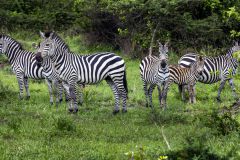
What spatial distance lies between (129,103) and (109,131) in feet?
17.0

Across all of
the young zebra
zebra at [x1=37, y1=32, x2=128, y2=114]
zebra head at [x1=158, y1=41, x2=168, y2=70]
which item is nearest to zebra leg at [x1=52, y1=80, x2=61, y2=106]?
zebra at [x1=37, y1=32, x2=128, y2=114]

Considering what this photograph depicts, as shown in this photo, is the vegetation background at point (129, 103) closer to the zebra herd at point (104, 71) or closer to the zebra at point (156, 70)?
the zebra herd at point (104, 71)

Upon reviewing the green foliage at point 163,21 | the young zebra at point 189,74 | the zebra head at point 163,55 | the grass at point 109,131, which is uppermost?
the green foliage at point 163,21

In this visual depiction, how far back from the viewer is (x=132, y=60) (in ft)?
85.7

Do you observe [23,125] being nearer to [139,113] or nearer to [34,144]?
[34,144]

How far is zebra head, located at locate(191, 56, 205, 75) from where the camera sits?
1694 cm

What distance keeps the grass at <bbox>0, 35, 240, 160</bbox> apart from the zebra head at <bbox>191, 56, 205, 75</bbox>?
3.49 feet

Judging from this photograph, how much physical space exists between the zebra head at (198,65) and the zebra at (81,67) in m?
2.55

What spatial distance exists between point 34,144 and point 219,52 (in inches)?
629

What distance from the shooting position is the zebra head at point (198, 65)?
55.6ft

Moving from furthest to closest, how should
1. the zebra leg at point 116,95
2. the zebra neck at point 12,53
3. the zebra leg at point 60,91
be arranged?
the zebra neck at point 12,53, the zebra leg at point 60,91, the zebra leg at point 116,95

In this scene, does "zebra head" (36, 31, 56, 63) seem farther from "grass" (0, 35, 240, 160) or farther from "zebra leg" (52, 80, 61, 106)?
"grass" (0, 35, 240, 160)

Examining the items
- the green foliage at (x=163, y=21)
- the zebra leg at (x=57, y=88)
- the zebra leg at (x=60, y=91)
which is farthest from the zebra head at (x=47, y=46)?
the green foliage at (x=163, y=21)

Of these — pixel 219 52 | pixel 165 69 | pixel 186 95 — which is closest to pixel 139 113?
pixel 165 69
